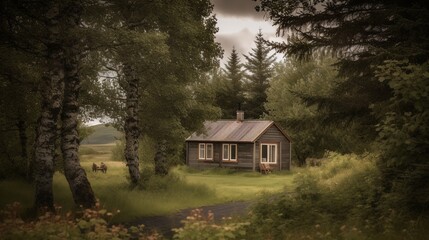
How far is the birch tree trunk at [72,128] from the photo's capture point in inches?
515

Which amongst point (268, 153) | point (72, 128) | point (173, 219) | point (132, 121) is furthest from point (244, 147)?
point (72, 128)

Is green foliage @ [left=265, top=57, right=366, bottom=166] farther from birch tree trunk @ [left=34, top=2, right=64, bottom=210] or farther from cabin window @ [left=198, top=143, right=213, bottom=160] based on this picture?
birch tree trunk @ [left=34, top=2, right=64, bottom=210]

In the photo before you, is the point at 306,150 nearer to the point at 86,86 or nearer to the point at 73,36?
the point at 86,86

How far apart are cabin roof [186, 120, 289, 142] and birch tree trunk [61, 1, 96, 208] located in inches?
935

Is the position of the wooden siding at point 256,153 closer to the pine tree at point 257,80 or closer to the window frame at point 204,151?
the window frame at point 204,151

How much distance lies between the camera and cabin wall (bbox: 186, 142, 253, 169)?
1490 inches

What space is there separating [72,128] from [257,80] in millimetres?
55172

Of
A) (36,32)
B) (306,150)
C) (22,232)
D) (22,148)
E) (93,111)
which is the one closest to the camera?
(22,232)

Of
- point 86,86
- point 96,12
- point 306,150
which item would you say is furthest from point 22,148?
point 306,150

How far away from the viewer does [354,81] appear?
1224 centimetres

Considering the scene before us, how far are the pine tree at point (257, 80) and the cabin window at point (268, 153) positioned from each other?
2346 cm

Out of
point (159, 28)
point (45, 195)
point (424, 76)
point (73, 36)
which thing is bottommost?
point (45, 195)

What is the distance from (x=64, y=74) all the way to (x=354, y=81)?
8484mm

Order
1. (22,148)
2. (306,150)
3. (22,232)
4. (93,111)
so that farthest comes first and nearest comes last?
(306,150) < (93,111) < (22,148) < (22,232)
